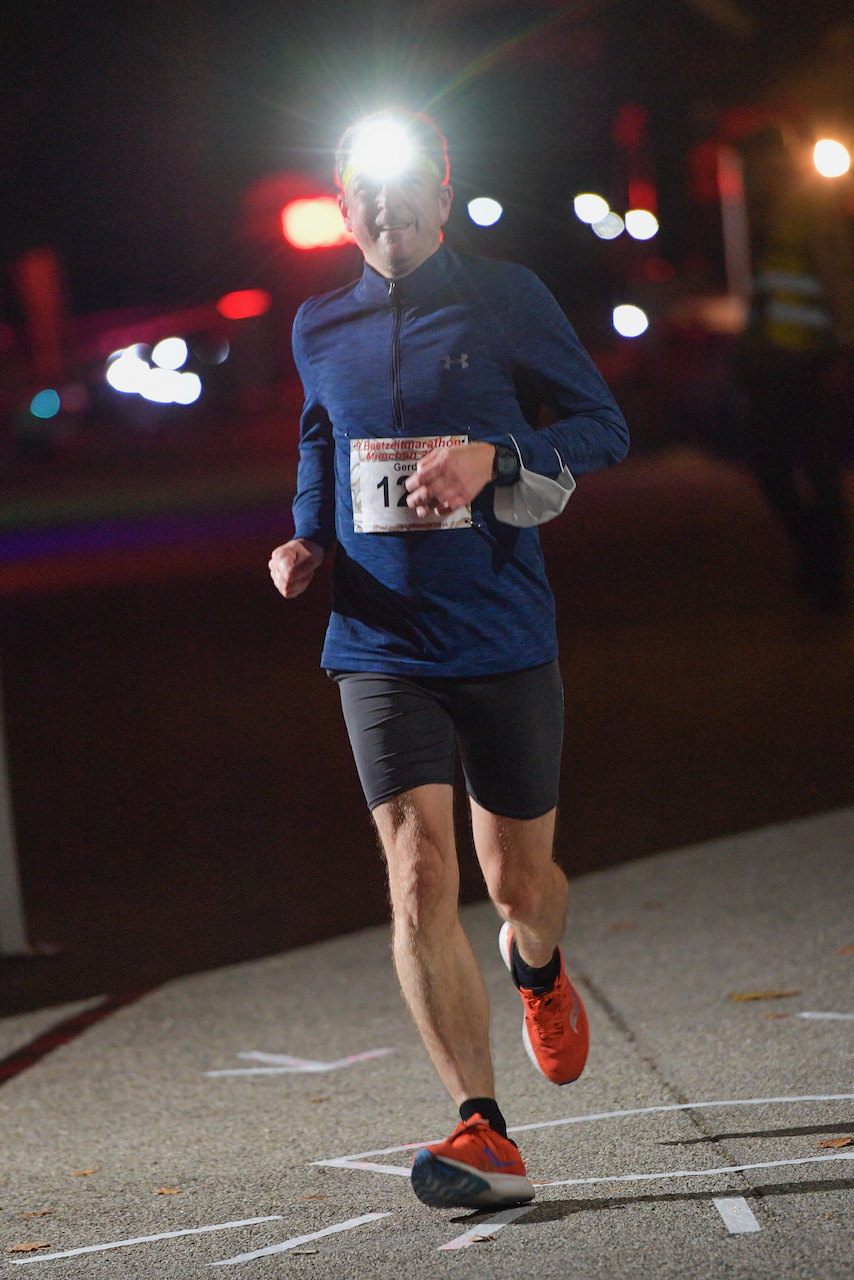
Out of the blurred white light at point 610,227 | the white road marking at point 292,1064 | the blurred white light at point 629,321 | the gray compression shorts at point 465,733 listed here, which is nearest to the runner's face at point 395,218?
the gray compression shorts at point 465,733

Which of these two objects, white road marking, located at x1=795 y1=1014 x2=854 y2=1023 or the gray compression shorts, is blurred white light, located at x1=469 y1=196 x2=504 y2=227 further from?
the gray compression shorts

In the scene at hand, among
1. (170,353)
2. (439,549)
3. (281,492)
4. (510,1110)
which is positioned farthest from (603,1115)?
(170,353)

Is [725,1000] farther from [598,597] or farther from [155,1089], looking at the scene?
[598,597]

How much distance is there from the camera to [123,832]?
27.7 ft

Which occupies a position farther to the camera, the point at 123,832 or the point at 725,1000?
the point at 123,832

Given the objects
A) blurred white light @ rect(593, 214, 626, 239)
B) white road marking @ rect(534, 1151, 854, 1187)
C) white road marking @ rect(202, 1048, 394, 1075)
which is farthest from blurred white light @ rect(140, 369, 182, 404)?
white road marking @ rect(534, 1151, 854, 1187)

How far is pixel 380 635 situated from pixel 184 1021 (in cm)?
243

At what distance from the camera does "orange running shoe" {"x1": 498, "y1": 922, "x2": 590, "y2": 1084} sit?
420 centimetres

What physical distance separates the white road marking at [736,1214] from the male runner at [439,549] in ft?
1.33

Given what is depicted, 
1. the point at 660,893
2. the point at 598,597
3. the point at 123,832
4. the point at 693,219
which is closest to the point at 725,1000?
the point at 660,893

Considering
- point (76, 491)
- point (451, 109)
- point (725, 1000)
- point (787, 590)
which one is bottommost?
point (725, 1000)

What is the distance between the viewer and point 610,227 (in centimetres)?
2869

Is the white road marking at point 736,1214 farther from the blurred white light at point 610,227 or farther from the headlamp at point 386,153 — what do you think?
the blurred white light at point 610,227

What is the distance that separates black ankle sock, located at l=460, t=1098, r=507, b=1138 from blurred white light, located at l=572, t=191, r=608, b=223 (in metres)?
23.7
